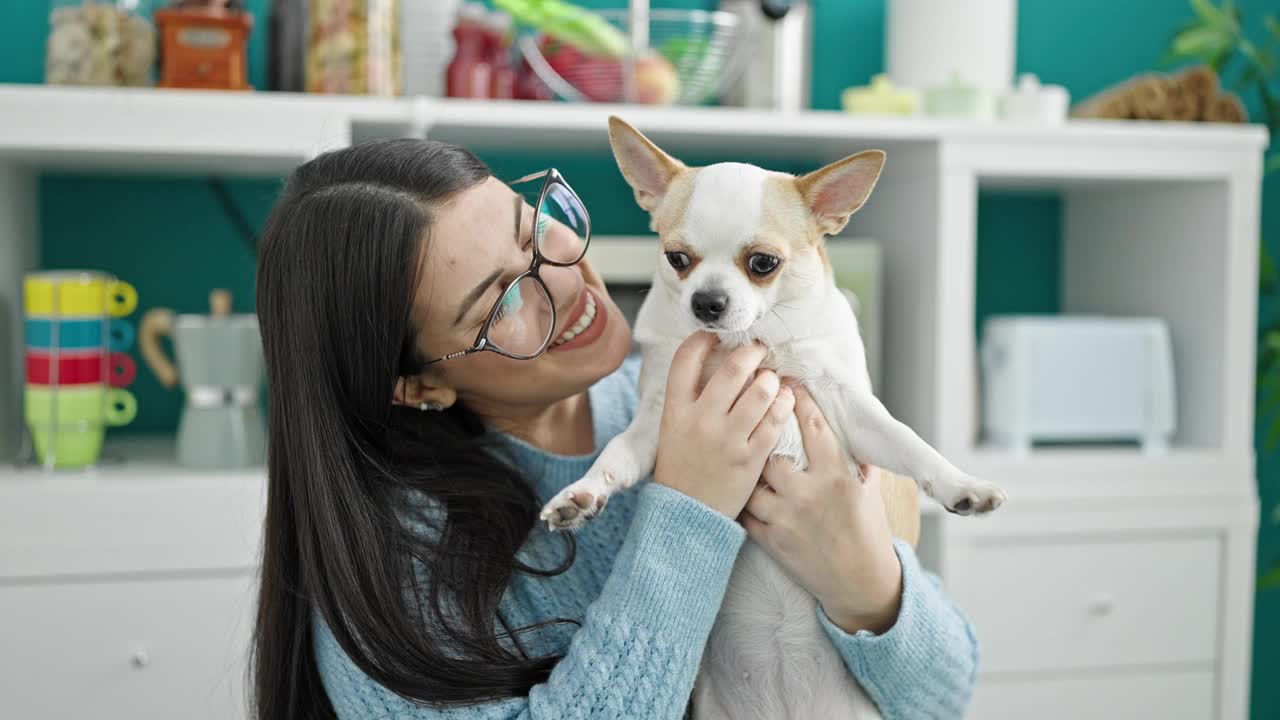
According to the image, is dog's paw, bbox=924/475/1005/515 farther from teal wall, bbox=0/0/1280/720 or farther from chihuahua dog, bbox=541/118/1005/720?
teal wall, bbox=0/0/1280/720

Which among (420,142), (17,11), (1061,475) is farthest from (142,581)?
(1061,475)

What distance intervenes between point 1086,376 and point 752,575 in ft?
3.78

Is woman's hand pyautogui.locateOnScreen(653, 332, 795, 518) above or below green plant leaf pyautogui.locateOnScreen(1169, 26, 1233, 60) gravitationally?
below

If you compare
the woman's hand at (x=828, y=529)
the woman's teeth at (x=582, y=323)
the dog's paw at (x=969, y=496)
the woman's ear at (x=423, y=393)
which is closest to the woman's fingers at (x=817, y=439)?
the woman's hand at (x=828, y=529)

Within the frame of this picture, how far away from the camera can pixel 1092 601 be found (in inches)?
70.1

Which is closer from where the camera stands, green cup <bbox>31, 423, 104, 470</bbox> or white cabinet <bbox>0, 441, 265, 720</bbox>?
white cabinet <bbox>0, 441, 265, 720</bbox>

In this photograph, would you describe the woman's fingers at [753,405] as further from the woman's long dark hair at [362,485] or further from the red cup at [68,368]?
the red cup at [68,368]

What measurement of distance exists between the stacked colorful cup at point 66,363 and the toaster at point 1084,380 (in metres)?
1.50

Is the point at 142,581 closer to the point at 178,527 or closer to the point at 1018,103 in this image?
the point at 178,527

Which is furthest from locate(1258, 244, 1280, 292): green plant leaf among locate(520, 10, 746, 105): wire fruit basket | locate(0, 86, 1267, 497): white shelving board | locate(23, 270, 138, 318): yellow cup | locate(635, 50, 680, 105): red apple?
locate(23, 270, 138, 318): yellow cup

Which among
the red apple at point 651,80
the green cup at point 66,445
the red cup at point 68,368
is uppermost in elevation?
the red apple at point 651,80

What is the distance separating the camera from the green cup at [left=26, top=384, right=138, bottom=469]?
5.24ft

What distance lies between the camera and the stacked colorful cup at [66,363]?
1.59 m

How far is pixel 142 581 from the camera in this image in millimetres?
1522
